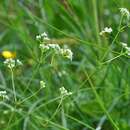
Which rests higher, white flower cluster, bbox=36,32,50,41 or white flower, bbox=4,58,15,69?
white flower cluster, bbox=36,32,50,41

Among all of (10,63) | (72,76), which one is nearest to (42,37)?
(10,63)

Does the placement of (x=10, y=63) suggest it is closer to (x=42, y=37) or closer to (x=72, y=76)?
(x=42, y=37)

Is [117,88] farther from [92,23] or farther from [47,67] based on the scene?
[92,23]

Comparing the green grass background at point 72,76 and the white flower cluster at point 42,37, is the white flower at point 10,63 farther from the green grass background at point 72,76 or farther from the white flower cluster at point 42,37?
the green grass background at point 72,76

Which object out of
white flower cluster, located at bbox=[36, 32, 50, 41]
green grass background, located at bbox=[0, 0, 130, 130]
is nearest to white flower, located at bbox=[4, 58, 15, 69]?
white flower cluster, located at bbox=[36, 32, 50, 41]

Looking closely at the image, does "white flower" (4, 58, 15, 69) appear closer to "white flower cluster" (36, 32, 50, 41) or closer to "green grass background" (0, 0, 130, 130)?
"white flower cluster" (36, 32, 50, 41)

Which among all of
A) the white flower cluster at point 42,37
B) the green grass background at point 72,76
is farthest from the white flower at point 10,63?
the green grass background at point 72,76

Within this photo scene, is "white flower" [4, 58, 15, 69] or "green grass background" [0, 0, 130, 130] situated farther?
"green grass background" [0, 0, 130, 130]

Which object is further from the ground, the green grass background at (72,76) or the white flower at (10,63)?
the green grass background at (72,76)
